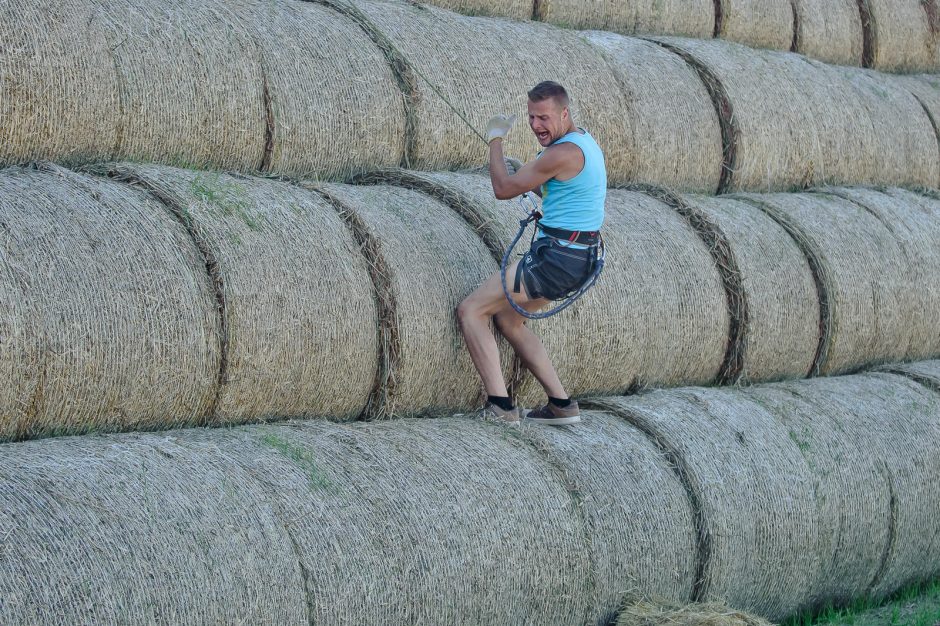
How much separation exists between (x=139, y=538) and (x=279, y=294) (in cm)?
131

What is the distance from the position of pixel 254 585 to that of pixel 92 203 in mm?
1546

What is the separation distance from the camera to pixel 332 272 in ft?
16.8

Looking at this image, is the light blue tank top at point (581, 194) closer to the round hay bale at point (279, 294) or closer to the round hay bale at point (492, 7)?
the round hay bale at point (279, 294)

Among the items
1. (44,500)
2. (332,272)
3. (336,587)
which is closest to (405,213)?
(332,272)

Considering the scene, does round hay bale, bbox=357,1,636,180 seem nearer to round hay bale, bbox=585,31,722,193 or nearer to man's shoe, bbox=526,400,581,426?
round hay bale, bbox=585,31,722,193

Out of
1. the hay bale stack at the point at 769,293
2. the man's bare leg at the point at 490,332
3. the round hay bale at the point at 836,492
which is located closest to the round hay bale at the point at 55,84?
the man's bare leg at the point at 490,332

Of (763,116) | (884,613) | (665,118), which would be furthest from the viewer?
(763,116)

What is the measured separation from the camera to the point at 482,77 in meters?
6.58

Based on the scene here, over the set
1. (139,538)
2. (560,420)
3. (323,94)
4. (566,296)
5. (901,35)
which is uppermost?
(901,35)

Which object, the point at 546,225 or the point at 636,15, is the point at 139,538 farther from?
the point at 636,15

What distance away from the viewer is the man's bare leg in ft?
17.7

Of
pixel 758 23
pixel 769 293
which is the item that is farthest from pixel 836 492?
pixel 758 23

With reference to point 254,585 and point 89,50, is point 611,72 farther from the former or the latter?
point 254,585

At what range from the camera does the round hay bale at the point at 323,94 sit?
580cm
